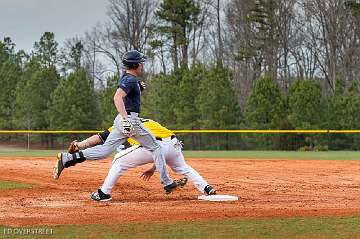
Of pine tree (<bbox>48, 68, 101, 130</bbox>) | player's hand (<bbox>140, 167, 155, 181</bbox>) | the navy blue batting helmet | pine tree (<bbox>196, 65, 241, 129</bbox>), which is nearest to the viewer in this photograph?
the navy blue batting helmet

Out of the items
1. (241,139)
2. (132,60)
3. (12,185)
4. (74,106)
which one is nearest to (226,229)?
(132,60)

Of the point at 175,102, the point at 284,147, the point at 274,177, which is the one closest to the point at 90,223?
the point at 274,177

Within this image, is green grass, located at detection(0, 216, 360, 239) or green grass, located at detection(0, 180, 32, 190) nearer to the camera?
green grass, located at detection(0, 216, 360, 239)

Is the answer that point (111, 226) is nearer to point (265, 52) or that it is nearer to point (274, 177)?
point (274, 177)

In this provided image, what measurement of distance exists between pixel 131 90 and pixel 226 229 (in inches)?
119

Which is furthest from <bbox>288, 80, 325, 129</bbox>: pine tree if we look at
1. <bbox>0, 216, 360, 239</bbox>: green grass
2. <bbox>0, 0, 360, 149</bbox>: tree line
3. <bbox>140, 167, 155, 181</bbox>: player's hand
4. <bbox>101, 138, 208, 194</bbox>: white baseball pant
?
<bbox>0, 216, 360, 239</bbox>: green grass

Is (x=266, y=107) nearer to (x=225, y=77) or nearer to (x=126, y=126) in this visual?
(x=225, y=77)

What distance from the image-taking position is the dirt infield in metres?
7.67

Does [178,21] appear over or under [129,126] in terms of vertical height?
over

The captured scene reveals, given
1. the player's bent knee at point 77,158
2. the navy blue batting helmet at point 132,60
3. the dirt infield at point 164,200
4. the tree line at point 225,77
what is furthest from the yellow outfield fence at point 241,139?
the navy blue batting helmet at point 132,60

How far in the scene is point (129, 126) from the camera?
8734 millimetres

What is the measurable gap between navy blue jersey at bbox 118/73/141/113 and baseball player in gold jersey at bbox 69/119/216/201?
1.62 ft

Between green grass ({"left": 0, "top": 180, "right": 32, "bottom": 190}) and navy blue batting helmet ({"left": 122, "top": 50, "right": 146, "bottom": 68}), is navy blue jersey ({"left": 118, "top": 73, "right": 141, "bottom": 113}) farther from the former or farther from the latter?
green grass ({"left": 0, "top": 180, "right": 32, "bottom": 190})

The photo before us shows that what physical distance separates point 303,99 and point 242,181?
26945mm
